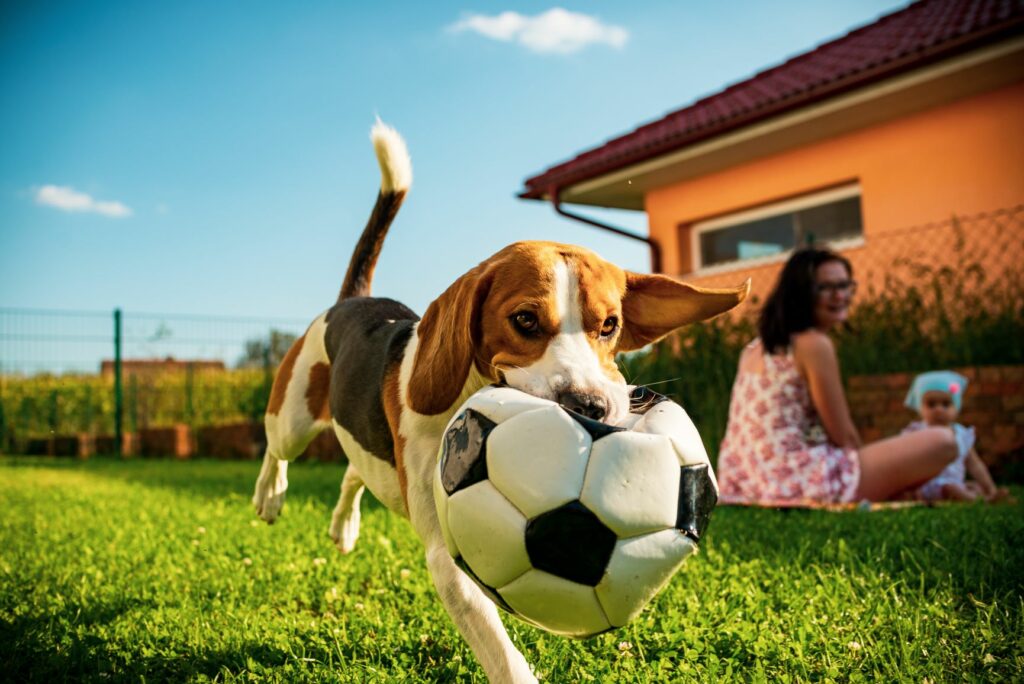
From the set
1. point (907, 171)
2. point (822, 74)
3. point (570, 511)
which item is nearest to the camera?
point (570, 511)

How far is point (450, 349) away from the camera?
7.95ft

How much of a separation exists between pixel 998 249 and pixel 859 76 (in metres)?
2.34

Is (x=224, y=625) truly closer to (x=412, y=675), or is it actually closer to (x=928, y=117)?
(x=412, y=675)

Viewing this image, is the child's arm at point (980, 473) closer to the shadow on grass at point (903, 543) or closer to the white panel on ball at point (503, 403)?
the shadow on grass at point (903, 543)

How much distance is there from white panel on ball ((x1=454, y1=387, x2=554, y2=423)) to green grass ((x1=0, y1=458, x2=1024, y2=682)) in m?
0.96

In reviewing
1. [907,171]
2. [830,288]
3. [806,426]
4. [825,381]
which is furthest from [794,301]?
[907,171]

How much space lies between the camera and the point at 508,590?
74.6 inches

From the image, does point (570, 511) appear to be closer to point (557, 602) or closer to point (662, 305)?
point (557, 602)

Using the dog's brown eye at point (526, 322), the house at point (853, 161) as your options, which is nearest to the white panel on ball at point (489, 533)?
the dog's brown eye at point (526, 322)

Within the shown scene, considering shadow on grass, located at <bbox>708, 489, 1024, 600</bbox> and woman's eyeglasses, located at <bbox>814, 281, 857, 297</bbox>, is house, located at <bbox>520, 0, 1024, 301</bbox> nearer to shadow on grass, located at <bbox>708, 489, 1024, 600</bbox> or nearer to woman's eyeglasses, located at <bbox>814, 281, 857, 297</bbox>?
woman's eyeglasses, located at <bbox>814, 281, 857, 297</bbox>

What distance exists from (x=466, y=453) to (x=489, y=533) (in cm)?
20

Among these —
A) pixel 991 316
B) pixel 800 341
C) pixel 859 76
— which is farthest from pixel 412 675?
pixel 859 76

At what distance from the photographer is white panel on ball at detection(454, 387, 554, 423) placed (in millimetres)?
1926

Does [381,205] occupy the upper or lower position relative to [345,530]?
upper
